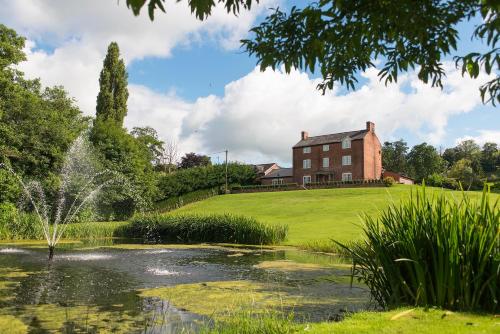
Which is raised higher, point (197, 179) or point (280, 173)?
point (280, 173)

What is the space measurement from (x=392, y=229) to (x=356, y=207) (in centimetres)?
3051

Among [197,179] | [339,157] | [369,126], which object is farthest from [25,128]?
[369,126]

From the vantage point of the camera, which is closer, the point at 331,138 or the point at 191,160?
the point at 331,138

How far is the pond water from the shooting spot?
7.50 m

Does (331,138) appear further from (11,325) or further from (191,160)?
(11,325)

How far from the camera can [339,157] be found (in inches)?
2623

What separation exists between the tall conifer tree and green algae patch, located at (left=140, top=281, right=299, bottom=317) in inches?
1913

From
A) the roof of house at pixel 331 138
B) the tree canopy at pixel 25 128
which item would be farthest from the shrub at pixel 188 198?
the tree canopy at pixel 25 128

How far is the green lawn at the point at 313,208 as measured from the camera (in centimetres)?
2566

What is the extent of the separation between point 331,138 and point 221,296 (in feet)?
202

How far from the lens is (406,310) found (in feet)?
20.0

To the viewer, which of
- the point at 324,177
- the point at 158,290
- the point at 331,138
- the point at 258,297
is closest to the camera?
the point at 258,297

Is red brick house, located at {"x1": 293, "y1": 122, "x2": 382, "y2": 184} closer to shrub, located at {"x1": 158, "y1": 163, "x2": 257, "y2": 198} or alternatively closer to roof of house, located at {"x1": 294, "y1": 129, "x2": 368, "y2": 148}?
roof of house, located at {"x1": 294, "y1": 129, "x2": 368, "y2": 148}

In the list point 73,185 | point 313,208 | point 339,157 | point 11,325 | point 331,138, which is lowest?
point 11,325
